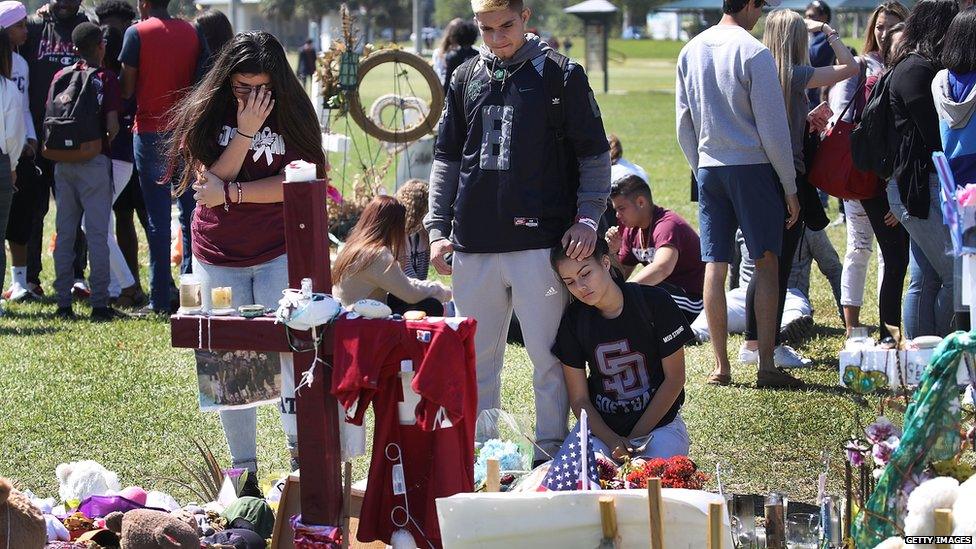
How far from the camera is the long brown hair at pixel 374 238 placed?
6.10 meters

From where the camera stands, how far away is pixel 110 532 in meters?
3.82

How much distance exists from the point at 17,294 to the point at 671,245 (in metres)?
4.72

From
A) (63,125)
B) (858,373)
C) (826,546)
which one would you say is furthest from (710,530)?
(63,125)

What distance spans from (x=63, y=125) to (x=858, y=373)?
564 centimetres

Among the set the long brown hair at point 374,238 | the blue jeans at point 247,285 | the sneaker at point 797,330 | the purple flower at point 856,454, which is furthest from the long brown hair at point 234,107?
the sneaker at point 797,330

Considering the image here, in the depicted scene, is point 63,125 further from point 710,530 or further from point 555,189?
point 710,530

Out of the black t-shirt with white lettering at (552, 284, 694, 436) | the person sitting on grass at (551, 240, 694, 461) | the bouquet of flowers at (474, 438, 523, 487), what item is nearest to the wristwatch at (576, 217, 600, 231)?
the person sitting on grass at (551, 240, 694, 461)

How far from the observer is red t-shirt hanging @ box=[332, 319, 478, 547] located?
330 cm

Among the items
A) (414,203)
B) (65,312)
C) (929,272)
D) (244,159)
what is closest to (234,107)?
(244,159)

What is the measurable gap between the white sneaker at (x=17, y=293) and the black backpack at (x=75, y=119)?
4.32ft

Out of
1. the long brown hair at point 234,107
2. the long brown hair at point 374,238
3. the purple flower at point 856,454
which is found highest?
the long brown hair at point 234,107

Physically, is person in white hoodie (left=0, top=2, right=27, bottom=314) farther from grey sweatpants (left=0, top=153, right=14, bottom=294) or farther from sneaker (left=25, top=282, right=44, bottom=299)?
sneaker (left=25, top=282, right=44, bottom=299)

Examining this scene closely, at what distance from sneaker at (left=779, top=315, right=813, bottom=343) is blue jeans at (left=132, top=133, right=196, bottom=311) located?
3.75 metres

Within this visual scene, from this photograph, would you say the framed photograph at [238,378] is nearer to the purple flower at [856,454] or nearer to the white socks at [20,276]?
the purple flower at [856,454]
